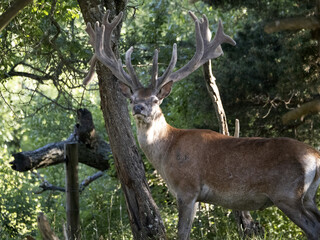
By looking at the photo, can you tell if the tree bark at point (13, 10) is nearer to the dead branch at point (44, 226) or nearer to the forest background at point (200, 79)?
the dead branch at point (44, 226)

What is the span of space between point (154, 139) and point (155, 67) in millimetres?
824

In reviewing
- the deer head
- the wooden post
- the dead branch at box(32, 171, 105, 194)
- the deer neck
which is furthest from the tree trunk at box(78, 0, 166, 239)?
the dead branch at box(32, 171, 105, 194)

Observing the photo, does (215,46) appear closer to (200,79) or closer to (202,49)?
(202,49)

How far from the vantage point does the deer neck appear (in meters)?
6.51

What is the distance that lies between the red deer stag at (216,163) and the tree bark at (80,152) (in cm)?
456

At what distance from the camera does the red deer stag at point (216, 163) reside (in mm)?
5676

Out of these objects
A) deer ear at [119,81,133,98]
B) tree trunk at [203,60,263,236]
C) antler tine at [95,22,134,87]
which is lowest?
tree trunk at [203,60,263,236]

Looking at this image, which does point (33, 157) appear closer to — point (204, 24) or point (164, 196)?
point (164, 196)

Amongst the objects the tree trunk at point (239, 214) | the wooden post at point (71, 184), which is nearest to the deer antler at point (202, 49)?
the tree trunk at point (239, 214)

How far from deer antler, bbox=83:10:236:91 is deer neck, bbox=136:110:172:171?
17.1 inches

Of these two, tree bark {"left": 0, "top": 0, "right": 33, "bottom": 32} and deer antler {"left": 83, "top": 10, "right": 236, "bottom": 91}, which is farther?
deer antler {"left": 83, "top": 10, "right": 236, "bottom": 91}

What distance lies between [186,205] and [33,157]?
18.7ft

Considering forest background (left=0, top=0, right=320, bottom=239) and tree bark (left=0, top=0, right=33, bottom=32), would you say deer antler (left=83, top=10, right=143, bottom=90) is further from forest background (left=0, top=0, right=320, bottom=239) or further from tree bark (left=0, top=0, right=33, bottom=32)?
tree bark (left=0, top=0, right=33, bottom=32)

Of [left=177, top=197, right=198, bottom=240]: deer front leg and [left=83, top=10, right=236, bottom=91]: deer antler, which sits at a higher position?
[left=83, top=10, right=236, bottom=91]: deer antler
